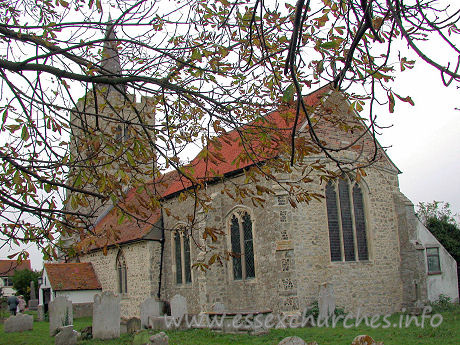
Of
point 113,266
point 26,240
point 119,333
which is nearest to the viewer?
point 26,240

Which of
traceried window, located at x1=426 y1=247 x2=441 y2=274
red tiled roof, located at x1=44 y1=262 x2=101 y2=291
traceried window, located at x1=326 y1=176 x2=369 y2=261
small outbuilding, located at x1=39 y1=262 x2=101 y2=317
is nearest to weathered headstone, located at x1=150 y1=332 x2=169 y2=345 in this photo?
traceried window, located at x1=326 y1=176 x2=369 y2=261

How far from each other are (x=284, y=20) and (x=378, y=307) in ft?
41.7

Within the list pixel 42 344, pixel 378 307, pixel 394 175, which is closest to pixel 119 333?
pixel 42 344

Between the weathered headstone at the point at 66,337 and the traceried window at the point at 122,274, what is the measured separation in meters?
9.53

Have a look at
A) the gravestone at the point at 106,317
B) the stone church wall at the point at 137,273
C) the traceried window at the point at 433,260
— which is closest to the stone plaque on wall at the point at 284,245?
the gravestone at the point at 106,317

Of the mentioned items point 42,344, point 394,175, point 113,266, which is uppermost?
point 394,175

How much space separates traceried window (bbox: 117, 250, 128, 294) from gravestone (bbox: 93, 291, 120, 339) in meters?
8.28

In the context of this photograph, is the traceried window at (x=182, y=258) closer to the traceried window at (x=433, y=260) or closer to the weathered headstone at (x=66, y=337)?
the weathered headstone at (x=66, y=337)

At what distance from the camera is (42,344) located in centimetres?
1401

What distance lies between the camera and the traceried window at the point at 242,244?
54.3 feet

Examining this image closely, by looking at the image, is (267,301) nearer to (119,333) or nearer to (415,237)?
(119,333)

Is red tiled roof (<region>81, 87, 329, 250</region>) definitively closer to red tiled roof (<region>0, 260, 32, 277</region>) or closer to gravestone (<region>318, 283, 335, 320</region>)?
red tiled roof (<region>0, 260, 32, 277</region>)

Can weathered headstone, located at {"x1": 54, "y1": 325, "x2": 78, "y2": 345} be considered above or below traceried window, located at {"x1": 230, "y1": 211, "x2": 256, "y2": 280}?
below

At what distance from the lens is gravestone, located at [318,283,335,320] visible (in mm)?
14032
